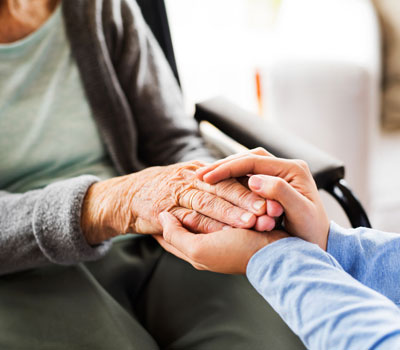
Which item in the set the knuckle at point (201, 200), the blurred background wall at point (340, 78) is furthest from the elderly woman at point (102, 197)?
the blurred background wall at point (340, 78)

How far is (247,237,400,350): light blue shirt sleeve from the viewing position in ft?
1.29

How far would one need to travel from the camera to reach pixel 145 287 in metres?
0.71

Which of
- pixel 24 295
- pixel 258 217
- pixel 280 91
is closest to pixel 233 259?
pixel 258 217

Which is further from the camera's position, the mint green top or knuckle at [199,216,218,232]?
the mint green top

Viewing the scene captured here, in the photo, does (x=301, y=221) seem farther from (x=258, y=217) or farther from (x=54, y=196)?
(x=54, y=196)

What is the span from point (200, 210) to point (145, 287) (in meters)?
0.23

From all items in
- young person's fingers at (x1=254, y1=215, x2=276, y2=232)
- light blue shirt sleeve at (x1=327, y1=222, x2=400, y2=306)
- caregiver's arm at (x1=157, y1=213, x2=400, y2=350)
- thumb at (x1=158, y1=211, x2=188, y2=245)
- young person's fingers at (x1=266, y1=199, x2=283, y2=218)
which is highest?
young person's fingers at (x1=266, y1=199, x2=283, y2=218)

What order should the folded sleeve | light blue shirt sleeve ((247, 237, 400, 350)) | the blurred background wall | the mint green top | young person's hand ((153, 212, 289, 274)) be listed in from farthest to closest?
the blurred background wall < the mint green top < the folded sleeve < young person's hand ((153, 212, 289, 274)) < light blue shirt sleeve ((247, 237, 400, 350))

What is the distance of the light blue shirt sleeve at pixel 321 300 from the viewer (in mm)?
394

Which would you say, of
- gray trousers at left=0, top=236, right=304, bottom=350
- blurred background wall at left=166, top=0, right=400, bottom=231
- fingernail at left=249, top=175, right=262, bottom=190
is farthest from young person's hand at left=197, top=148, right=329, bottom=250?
blurred background wall at left=166, top=0, right=400, bottom=231

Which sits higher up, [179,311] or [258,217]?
[258,217]

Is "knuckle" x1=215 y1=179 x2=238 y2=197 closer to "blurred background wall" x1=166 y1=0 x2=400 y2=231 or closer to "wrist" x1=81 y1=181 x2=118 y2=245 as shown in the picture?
"wrist" x1=81 y1=181 x2=118 y2=245

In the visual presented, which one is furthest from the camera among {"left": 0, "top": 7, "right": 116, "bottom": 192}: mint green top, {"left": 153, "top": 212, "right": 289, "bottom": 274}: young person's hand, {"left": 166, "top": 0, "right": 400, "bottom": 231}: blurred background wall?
{"left": 166, "top": 0, "right": 400, "bottom": 231}: blurred background wall

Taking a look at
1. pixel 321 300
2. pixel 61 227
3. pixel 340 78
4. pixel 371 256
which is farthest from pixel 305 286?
pixel 340 78
